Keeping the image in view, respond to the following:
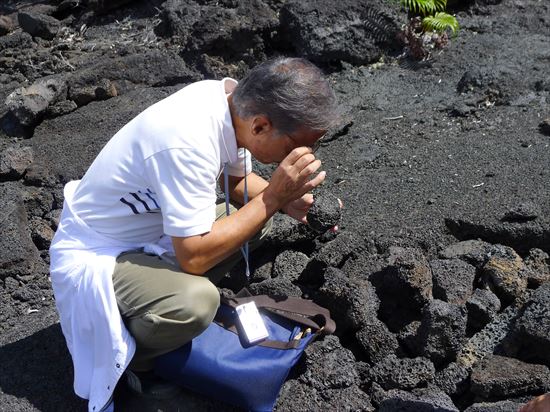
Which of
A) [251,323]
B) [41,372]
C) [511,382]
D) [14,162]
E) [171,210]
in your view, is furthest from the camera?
[14,162]

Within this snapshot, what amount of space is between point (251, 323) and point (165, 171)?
2.30 feet

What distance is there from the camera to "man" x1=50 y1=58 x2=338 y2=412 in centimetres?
281

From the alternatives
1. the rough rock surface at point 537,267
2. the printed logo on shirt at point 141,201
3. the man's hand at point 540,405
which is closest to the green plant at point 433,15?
the rough rock surface at point 537,267

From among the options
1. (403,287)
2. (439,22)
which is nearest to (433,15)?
(439,22)

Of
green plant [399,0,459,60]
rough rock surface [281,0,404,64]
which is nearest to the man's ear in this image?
rough rock surface [281,0,404,64]

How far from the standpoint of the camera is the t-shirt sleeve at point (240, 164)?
327cm

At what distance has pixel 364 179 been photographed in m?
4.43

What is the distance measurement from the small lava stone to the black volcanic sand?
0.10 metres

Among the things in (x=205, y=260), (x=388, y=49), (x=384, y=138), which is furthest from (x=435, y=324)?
(x=388, y=49)

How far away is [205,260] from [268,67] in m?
0.71

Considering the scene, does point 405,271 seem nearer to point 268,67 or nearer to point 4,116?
point 268,67

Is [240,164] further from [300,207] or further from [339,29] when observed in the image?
[339,29]

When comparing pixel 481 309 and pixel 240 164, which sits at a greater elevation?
pixel 240 164

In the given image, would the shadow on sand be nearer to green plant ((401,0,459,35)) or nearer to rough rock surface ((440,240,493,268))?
rough rock surface ((440,240,493,268))
